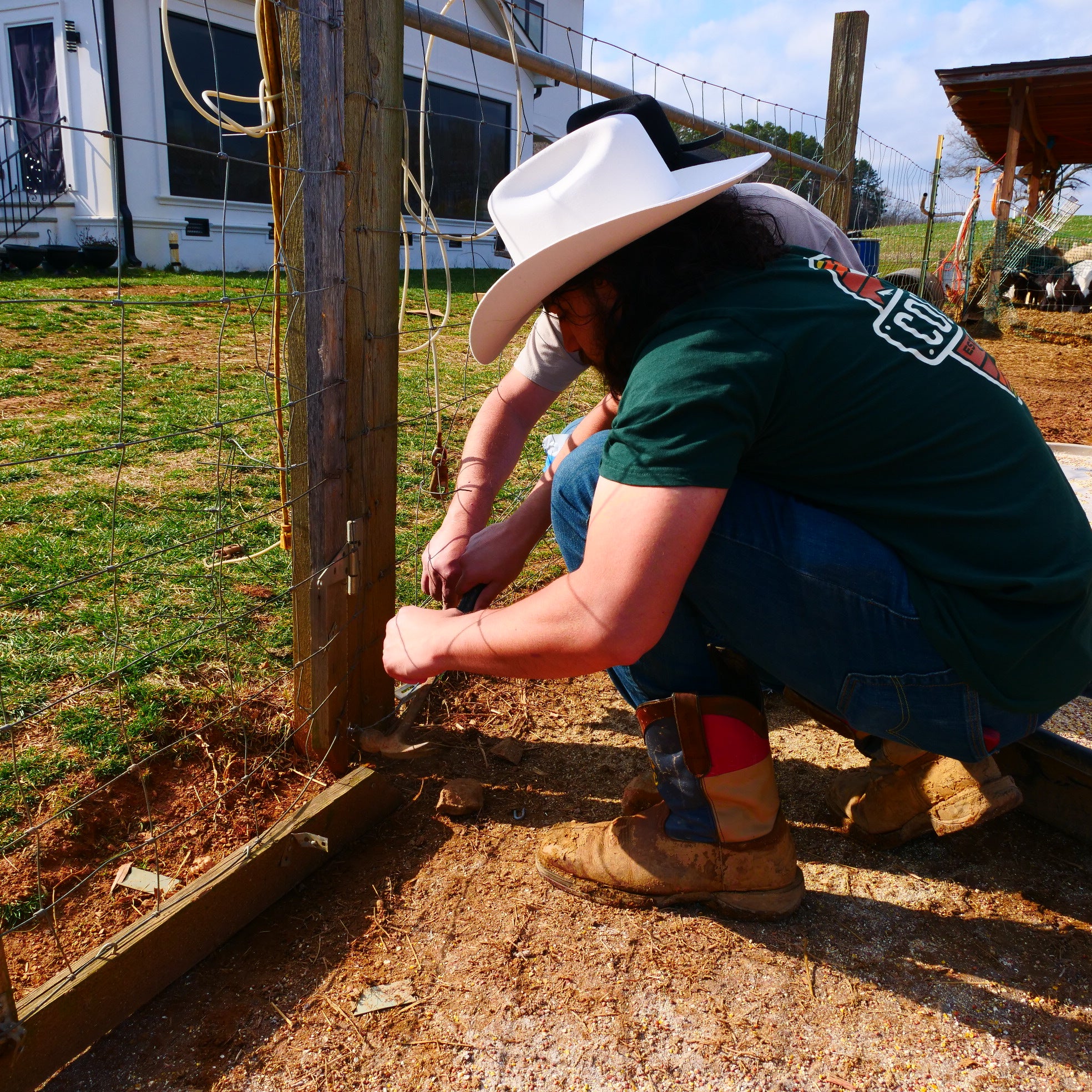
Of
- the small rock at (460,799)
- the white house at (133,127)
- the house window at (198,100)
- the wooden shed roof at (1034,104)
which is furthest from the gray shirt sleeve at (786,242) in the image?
the wooden shed roof at (1034,104)

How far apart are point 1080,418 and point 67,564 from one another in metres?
6.57

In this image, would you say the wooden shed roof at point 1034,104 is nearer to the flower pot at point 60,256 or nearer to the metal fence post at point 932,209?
the metal fence post at point 932,209

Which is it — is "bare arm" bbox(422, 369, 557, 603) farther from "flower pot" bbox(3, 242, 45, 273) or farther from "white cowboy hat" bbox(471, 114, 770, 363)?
"flower pot" bbox(3, 242, 45, 273)

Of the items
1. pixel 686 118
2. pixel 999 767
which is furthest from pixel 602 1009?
pixel 686 118

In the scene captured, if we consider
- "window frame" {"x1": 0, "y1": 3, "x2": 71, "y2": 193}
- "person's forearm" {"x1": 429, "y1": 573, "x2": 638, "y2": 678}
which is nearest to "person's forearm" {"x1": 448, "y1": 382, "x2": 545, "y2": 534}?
"person's forearm" {"x1": 429, "y1": 573, "x2": 638, "y2": 678}

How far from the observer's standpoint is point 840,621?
147 cm

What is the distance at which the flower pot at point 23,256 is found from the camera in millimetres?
8344

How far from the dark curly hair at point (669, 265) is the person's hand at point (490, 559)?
22.5 inches

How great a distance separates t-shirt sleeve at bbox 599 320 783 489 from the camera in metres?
1.22

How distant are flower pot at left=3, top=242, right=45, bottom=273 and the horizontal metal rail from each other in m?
6.73

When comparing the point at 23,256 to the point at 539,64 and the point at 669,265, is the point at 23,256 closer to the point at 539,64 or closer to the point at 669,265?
the point at 539,64

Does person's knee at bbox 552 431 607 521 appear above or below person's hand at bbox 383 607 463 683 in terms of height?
above

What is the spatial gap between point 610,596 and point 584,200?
60cm

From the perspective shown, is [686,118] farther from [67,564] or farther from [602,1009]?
[602,1009]
